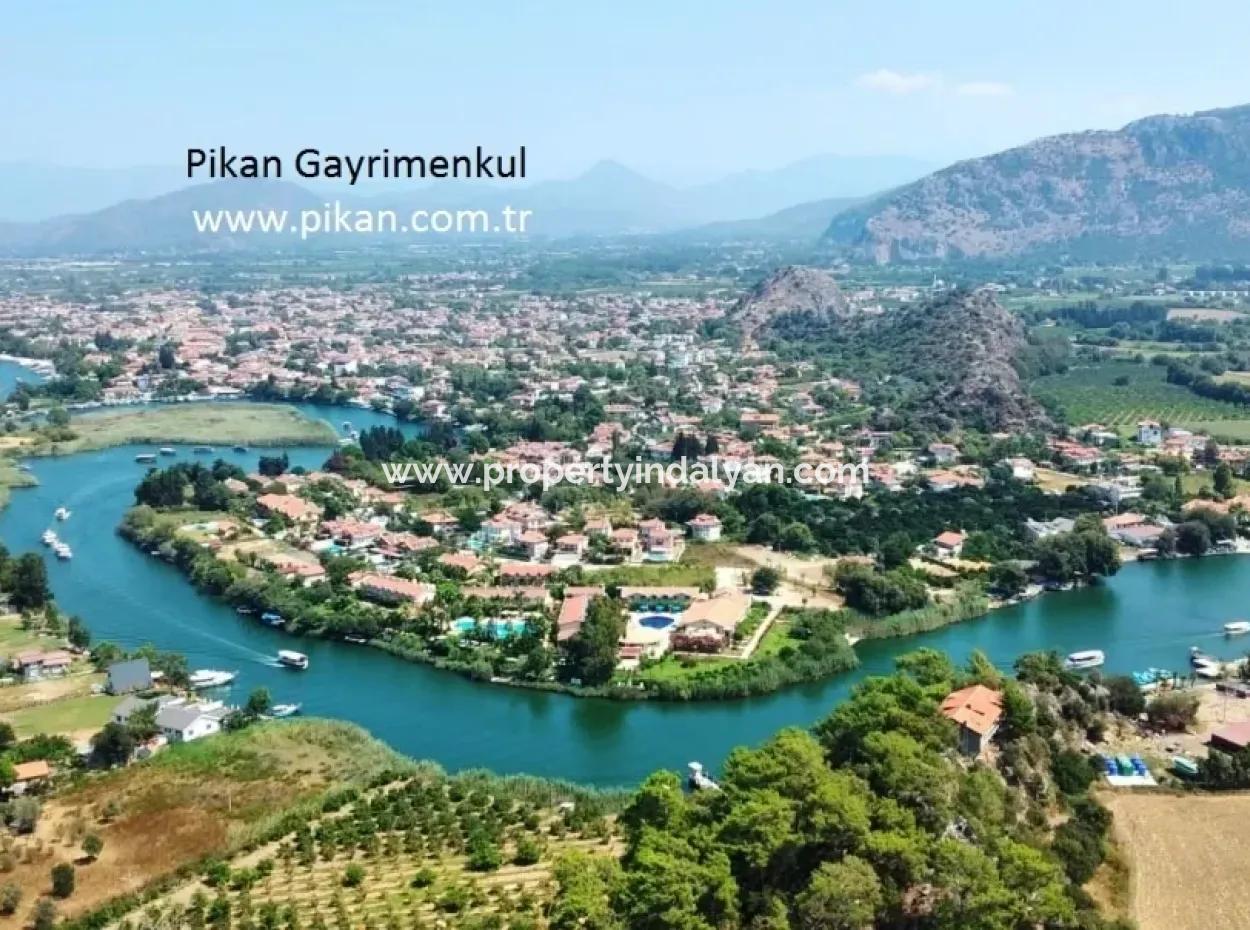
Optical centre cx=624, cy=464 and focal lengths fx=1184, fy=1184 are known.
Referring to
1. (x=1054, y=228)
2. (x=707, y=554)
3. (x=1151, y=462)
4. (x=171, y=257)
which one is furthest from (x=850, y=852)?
(x=171, y=257)

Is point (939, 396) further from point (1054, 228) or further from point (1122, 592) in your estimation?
point (1054, 228)

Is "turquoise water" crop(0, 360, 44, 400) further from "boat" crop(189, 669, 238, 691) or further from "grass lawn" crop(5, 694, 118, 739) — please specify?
"grass lawn" crop(5, 694, 118, 739)

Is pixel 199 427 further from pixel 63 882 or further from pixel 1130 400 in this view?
pixel 1130 400

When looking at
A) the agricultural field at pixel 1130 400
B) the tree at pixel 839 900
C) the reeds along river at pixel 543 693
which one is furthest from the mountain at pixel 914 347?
the tree at pixel 839 900

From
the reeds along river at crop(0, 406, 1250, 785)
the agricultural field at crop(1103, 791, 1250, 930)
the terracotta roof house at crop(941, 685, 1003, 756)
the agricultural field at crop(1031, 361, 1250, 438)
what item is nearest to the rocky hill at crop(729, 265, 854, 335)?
the agricultural field at crop(1031, 361, 1250, 438)

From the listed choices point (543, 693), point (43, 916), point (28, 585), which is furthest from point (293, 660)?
point (43, 916)

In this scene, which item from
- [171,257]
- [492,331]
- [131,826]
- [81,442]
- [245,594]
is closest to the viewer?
[131,826]
